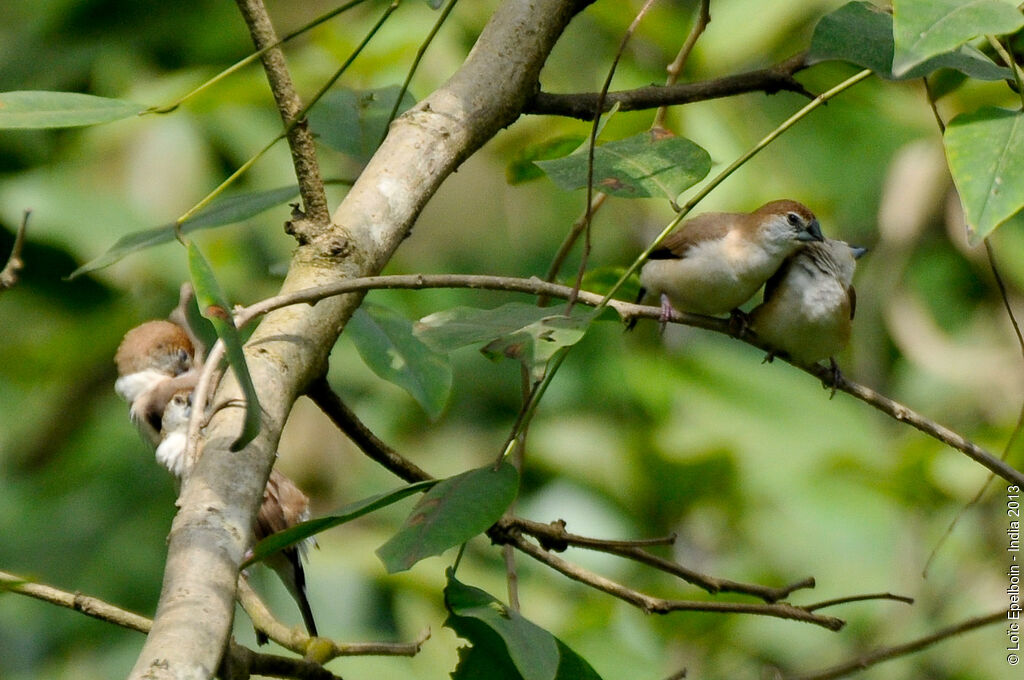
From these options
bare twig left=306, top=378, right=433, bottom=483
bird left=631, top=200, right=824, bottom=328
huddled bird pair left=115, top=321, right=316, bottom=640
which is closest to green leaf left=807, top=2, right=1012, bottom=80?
bare twig left=306, top=378, right=433, bottom=483

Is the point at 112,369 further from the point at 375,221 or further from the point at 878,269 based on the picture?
the point at 375,221

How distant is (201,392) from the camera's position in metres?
1.05

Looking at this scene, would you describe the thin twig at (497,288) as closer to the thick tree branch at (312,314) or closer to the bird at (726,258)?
the thick tree branch at (312,314)

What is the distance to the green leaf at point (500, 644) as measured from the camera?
3.12ft

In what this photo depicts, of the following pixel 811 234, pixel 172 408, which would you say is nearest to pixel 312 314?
pixel 172 408

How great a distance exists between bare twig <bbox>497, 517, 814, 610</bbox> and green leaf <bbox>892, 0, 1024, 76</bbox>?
60 centimetres

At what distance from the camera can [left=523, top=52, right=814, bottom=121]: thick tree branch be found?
1.42m

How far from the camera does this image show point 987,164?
3.13 ft

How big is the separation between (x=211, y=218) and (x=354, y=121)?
0.32m

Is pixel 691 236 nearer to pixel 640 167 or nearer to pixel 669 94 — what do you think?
pixel 669 94

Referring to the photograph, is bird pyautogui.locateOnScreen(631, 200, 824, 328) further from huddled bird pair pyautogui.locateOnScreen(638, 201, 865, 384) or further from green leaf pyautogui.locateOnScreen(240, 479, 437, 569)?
green leaf pyautogui.locateOnScreen(240, 479, 437, 569)

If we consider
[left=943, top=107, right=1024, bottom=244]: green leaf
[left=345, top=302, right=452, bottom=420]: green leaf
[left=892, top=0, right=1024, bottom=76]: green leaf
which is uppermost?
[left=345, top=302, right=452, bottom=420]: green leaf

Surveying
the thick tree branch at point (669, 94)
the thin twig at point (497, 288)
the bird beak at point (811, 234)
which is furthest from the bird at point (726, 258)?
the thin twig at point (497, 288)

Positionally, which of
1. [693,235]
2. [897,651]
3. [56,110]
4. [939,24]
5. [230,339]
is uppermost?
[56,110]
